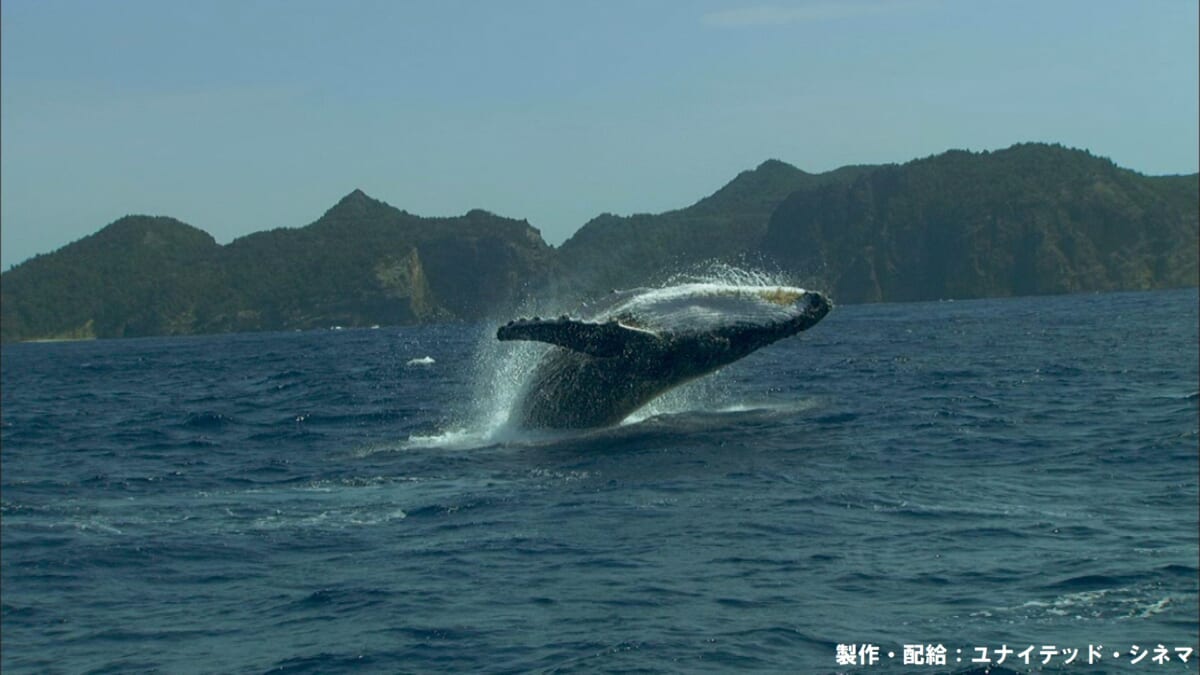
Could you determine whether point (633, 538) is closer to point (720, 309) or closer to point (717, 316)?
point (717, 316)

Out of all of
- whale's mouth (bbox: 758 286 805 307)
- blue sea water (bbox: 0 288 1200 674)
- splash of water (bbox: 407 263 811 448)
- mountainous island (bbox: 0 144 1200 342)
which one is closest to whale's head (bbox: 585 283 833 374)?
whale's mouth (bbox: 758 286 805 307)

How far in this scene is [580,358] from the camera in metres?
19.2

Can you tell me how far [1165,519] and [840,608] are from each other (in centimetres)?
410

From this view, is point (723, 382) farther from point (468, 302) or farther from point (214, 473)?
point (468, 302)

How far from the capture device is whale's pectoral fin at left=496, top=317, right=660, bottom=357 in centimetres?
1599

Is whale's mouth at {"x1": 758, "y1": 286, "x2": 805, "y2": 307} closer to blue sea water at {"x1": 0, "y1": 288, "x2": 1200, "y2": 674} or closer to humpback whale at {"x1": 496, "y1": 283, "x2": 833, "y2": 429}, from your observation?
humpback whale at {"x1": 496, "y1": 283, "x2": 833, "y2": 429}

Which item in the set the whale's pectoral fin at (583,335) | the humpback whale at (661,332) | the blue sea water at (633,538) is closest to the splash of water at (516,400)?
the blue sea water at (633,538)

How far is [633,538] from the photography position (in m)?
12.9

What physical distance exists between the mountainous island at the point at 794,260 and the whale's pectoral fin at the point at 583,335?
387 ft

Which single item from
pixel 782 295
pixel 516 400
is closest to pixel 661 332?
pixel 782 295

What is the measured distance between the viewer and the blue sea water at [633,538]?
32.0ft

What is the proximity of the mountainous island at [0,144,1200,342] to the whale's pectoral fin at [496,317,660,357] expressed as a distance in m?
118

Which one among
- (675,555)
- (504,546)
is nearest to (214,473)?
(504,546)

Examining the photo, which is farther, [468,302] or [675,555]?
[468,302]
